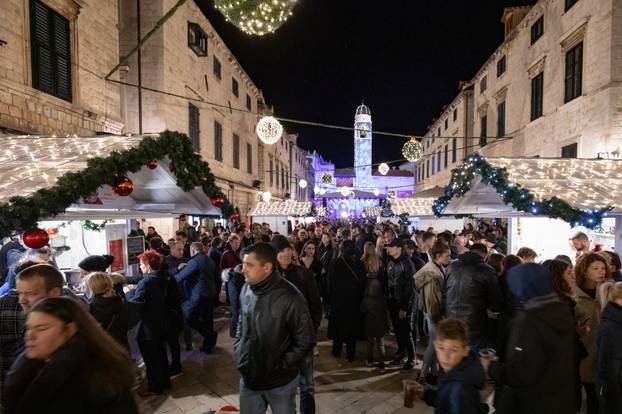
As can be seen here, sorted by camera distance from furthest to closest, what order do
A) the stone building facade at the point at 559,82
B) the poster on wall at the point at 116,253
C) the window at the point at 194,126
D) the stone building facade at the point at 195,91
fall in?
the window at the point at 194,126 → the stone building facade at the point at 195,91 → the stone building facade at the point at 559,82 → the poster on wall at the point at 116,253

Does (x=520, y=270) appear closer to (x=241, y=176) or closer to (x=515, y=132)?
(x=515, y=132)

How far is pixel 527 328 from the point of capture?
2.43 metres

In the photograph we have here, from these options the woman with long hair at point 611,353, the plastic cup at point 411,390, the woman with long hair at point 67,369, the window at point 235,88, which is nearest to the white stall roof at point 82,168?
the woman with long hair at point 67,369

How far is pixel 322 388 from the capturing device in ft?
16.1

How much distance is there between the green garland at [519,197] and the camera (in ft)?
15.6

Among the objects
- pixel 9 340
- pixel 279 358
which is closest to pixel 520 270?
pixel 279 358

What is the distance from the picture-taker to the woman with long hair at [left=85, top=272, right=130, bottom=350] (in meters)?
3.74

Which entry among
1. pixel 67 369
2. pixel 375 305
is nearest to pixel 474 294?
pixel 375 305

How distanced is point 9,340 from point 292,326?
7.98ft

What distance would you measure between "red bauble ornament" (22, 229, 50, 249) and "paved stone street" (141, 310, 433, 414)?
95.4 inches

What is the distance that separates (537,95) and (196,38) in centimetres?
1433

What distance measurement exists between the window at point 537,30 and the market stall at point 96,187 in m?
14.9

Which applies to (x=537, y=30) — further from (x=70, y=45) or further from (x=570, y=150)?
(x=70, y=45)

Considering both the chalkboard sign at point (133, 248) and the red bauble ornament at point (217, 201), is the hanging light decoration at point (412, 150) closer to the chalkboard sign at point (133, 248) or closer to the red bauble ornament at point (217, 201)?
the red bauble ornament at point (217, 201)
